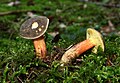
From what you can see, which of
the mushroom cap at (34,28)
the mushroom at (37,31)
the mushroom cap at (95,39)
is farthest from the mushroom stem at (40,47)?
the mushroom cap at (95,39)

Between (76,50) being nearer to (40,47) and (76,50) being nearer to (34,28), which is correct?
(40,47)

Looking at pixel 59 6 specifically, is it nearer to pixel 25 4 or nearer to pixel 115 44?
pixel 25 4

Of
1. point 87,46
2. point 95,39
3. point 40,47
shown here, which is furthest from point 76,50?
point 40,47

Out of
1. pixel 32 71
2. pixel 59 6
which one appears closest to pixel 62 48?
pixel 32 71

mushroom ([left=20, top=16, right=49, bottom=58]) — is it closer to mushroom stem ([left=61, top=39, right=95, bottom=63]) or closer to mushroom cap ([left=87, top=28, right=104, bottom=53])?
mushroom stem ([left=61, top=39, right=95, bottom=63])

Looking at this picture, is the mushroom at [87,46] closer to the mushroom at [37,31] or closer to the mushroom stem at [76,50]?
the mushroom stem at [76,50]

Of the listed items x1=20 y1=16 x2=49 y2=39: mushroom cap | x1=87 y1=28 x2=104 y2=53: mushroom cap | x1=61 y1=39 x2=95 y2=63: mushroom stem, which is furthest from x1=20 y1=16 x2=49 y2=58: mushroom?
x1=87 y1=28 x2=104 y2=53: mushroom cap
